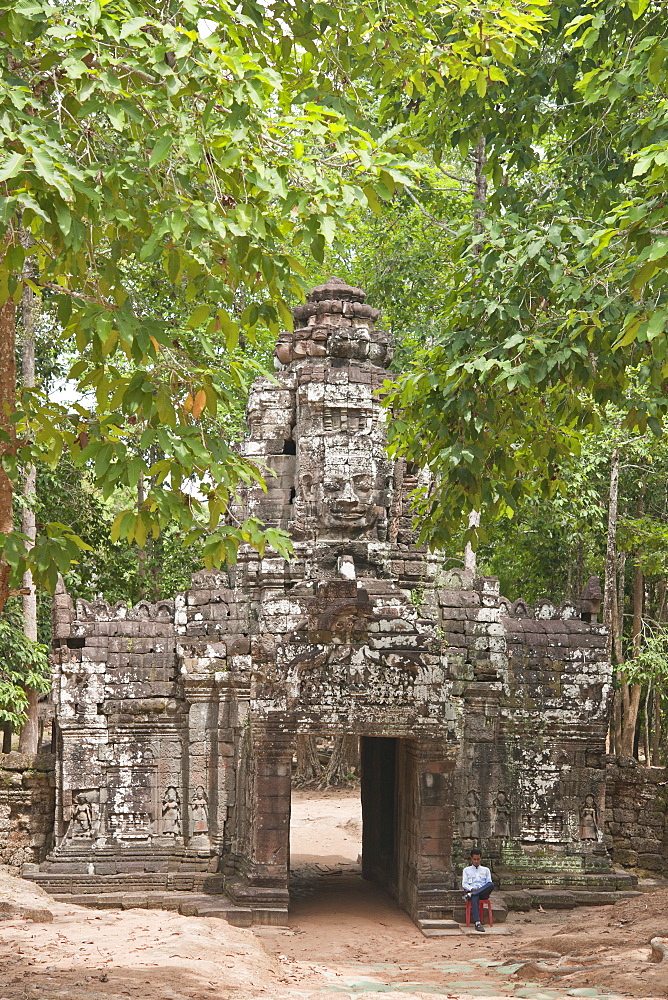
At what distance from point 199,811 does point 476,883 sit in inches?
136

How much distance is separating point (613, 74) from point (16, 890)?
10.3m

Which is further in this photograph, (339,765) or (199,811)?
(339,765)

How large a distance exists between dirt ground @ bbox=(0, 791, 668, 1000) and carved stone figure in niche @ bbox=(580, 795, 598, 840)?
3.01 ft

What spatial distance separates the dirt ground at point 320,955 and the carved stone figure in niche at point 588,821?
36.2 inches

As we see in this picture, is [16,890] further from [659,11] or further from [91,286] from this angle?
[659,11]

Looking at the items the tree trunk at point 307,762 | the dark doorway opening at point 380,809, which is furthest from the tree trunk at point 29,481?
the tree trunk at point 307,762

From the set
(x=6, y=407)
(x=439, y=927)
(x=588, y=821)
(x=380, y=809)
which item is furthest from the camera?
(x=380, y=809)

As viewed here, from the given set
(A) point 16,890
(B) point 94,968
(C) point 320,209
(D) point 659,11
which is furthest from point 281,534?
(A) point 16,890

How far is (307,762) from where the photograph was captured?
28891 millimetres

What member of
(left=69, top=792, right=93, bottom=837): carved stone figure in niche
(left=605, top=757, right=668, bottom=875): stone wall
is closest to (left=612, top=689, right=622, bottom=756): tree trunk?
(left=605, top=757, right=668, bottom=875): stone wall

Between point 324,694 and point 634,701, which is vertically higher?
point 324,694

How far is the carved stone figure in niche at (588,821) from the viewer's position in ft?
44.3

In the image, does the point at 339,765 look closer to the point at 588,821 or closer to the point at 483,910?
the point at 588,821

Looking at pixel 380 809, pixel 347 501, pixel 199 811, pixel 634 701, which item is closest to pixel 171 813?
pixel 199 811
